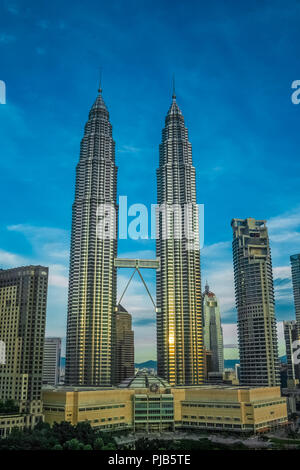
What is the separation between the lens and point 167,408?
17788cm

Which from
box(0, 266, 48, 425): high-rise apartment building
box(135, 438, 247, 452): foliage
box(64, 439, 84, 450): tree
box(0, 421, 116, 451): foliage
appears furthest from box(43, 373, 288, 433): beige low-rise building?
box(64, 439, 84, 450): tree

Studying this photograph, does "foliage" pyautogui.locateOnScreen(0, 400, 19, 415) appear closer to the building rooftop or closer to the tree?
the tree

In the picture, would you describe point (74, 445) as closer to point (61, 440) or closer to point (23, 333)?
point (61, 440)

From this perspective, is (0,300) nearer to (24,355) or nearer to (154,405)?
(24,355)

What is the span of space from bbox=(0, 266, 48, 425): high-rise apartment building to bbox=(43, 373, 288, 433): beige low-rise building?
800 centimetres

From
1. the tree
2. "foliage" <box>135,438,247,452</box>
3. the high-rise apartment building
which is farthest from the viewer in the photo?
the high-rise apartment building

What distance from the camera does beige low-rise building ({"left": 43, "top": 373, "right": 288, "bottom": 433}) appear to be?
161125 millimetres

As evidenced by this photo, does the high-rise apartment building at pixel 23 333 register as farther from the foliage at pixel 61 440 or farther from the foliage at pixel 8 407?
the foliage at pixel 61 440

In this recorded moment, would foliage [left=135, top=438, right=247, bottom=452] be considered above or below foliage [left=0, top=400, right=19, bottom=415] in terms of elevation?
below

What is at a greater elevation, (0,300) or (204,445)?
(0,300)

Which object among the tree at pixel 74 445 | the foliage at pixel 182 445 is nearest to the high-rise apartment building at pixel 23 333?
the tree at pixel 74 445

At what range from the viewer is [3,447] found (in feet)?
357
